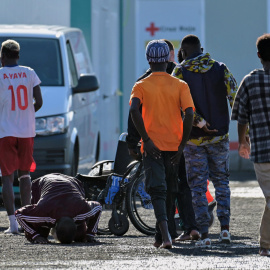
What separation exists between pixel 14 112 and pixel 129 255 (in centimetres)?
278

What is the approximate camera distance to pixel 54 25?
15852mm

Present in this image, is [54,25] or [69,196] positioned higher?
[54,25]

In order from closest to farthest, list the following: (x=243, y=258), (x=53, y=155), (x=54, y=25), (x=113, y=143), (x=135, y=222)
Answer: (x=243, y=258) → (x=135, y=222) → (x=53, y=155) → (x=54, y=25) → (x=113, y=143)

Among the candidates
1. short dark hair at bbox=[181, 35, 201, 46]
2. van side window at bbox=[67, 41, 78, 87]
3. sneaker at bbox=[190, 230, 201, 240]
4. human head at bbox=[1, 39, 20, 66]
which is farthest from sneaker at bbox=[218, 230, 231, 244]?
van side window at bbox=[67, 41, 78, 87]

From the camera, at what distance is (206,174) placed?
9.59 meters

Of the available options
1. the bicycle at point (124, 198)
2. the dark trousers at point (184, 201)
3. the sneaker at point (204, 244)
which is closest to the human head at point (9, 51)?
the bicycle at point (124, 198)

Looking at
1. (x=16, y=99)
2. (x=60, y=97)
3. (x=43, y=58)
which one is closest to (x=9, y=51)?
(x=16, y=99)

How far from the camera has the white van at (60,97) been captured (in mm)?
12852

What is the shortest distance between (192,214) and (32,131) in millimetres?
1850

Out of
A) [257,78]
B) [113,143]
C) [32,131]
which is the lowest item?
[113,143]

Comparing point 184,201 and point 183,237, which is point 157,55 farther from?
point 183,237

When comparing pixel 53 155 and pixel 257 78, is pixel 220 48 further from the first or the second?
pixel 257 78

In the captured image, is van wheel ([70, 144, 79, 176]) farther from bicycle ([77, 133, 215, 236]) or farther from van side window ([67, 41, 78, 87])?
bicycle ([77, 133, 215, 236])

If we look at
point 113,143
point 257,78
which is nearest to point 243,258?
point 257,78
